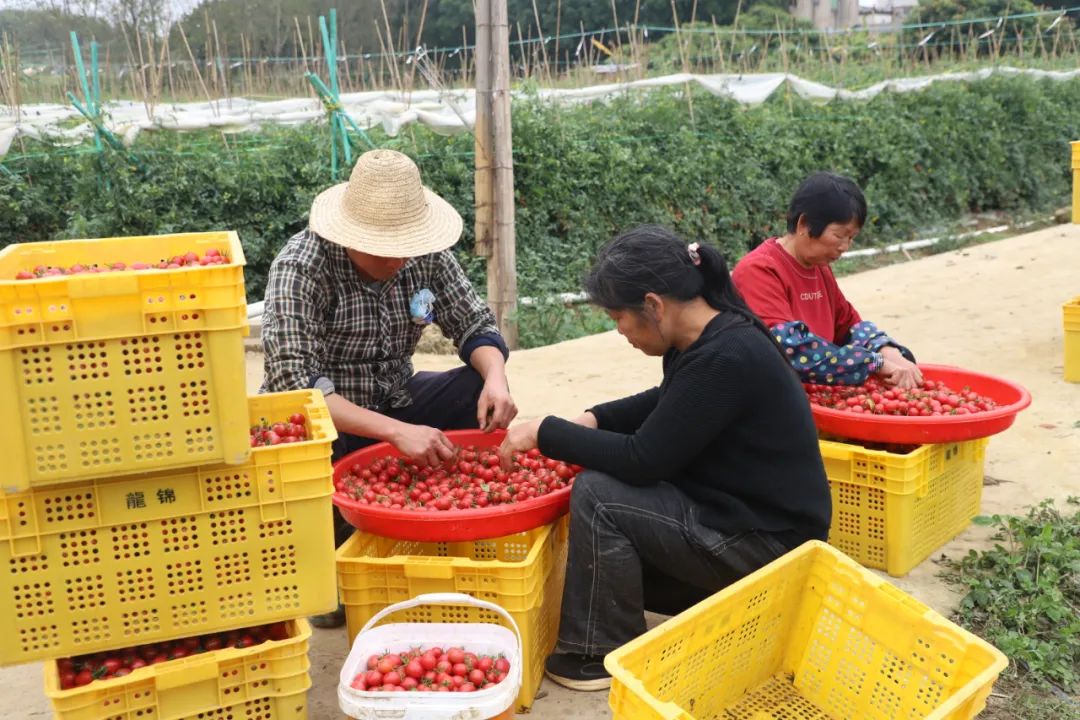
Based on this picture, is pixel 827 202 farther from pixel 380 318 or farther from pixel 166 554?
pixel 166 554

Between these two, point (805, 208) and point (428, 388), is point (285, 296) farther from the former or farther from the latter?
point (805, 208)

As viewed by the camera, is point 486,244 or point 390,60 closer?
point 486,244

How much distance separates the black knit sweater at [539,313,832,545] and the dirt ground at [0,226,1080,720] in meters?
0.65

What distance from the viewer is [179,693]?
7.31ft

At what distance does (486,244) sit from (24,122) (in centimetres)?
484

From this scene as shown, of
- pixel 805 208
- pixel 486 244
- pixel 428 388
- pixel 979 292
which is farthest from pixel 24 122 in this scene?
pixel 979 292

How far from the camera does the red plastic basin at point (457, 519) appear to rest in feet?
8.39

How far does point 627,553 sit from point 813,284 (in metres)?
1.46

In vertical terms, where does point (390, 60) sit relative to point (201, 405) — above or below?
above

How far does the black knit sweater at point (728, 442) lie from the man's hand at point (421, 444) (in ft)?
1.41

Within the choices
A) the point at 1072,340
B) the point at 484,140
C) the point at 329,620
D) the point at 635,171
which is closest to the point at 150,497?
the point at 329,620

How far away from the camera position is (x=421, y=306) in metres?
3.39

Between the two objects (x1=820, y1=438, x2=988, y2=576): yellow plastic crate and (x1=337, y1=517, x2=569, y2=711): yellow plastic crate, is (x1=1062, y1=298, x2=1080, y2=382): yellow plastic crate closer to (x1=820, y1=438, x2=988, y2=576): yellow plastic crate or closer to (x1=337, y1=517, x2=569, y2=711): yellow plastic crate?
(x1=820, y1=438, x2=988, y2=576): yellow plastic crate

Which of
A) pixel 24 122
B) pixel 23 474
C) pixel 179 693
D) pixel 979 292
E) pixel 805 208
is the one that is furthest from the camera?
pixel 24 122
